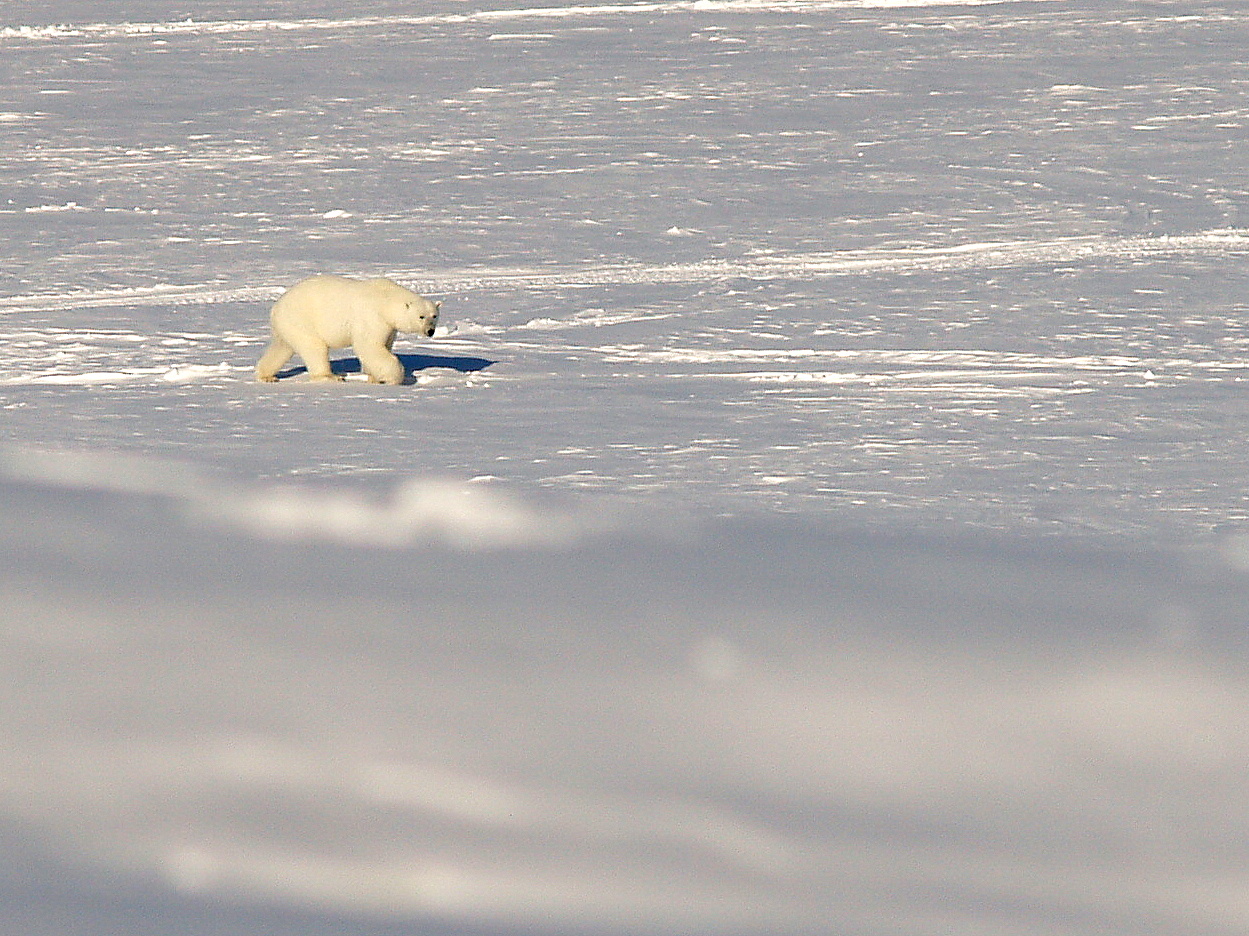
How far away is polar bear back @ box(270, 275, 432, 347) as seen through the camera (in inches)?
213

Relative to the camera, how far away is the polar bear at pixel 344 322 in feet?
17.7

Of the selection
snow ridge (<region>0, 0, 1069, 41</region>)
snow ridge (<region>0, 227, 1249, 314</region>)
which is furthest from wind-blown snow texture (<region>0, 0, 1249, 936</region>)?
snow ridge (<region>0, 0, 1069, 41</region>)

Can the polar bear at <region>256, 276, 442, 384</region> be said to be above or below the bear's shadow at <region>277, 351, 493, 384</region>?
below

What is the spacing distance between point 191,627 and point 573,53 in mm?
7826

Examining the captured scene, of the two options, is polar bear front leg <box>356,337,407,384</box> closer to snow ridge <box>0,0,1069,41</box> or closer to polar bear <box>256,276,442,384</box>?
polar bear <box>256,276,442,384</box>

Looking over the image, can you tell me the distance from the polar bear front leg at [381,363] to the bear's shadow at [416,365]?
3.7 inches

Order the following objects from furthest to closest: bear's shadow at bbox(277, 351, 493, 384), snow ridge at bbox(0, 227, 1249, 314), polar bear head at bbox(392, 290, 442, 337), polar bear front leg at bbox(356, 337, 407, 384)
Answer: snow ridge at bbox(0, 227, 1249, 314), bear's shadow at bbox(277, 351, 493, 384), polar bear front leg at bbox(356, 337, 407, 384), polar bear head at bbox(392, 290, 442, 337)

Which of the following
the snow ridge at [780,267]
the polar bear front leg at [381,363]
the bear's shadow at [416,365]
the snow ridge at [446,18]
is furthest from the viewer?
the snow ridge at [446,18]

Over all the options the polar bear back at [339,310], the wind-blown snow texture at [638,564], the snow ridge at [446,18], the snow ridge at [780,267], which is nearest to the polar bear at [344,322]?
the polar bear back at [339,310]

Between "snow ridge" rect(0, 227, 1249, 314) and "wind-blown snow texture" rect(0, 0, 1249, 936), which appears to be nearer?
"wind-blown snow texture" rect(0, 0, 1249, 936)

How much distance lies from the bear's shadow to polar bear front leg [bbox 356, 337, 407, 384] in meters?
0.09

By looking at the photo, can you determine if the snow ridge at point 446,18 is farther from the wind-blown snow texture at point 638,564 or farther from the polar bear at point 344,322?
the polar bear at point 344,322

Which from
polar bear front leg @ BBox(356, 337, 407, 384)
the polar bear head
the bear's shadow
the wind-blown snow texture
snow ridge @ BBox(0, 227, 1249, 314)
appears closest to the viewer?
the wind-blown snow texture

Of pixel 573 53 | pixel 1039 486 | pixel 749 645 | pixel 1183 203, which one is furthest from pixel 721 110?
pixel 749 645
